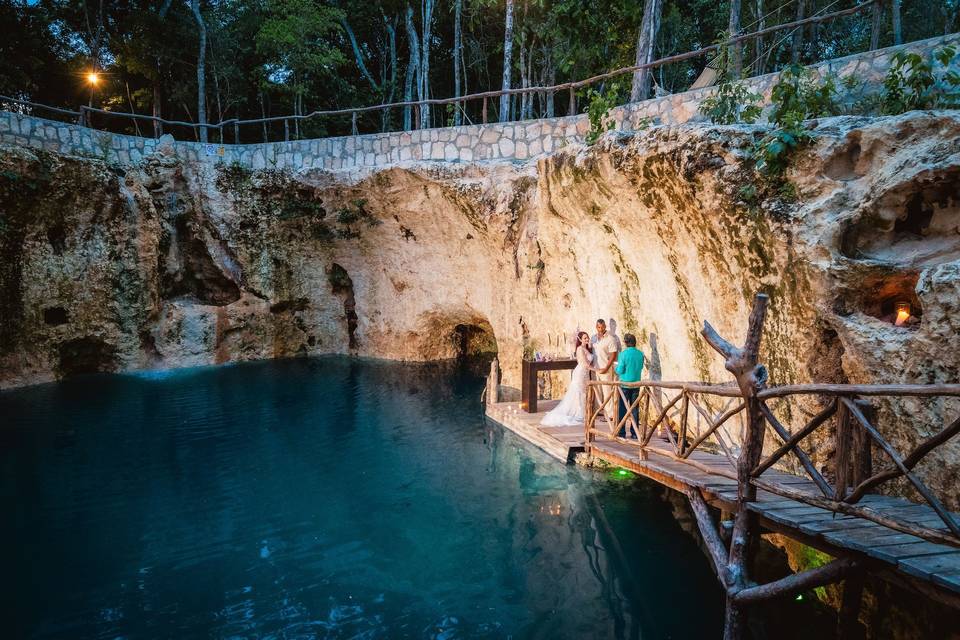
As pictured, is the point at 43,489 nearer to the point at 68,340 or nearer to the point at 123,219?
the point at 68,340

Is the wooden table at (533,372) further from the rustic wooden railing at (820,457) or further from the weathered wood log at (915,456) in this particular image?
the weathered wood log at (915,456)

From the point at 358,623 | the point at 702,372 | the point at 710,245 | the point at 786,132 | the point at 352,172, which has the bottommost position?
the point at 358,623

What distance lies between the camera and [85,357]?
17.6 m

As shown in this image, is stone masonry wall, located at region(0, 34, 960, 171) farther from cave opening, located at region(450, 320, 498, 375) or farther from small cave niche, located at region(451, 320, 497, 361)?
small cave niche, located at region(451, 320, 497, 361)

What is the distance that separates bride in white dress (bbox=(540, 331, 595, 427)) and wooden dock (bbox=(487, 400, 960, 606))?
305 cm


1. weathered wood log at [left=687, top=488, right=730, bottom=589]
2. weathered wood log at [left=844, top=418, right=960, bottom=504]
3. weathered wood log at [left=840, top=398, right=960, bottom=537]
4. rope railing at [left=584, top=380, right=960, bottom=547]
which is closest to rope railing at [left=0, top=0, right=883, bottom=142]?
rope railing at [left=584, top=380, right=960, bottom=547]

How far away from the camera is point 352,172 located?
18016mm

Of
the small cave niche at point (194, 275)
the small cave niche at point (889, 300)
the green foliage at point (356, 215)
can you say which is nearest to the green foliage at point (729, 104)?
the small cave niche at point (889, 300)

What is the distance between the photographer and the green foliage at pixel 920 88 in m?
6.74

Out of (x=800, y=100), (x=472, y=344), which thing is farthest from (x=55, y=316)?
(x=800, y=100)

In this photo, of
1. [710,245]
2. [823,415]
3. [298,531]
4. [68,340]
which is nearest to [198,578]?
[298,531]

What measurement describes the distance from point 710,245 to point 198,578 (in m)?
7.81

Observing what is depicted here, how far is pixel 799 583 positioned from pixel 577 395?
679 centimetres

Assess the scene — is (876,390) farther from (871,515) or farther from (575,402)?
(575,402)
